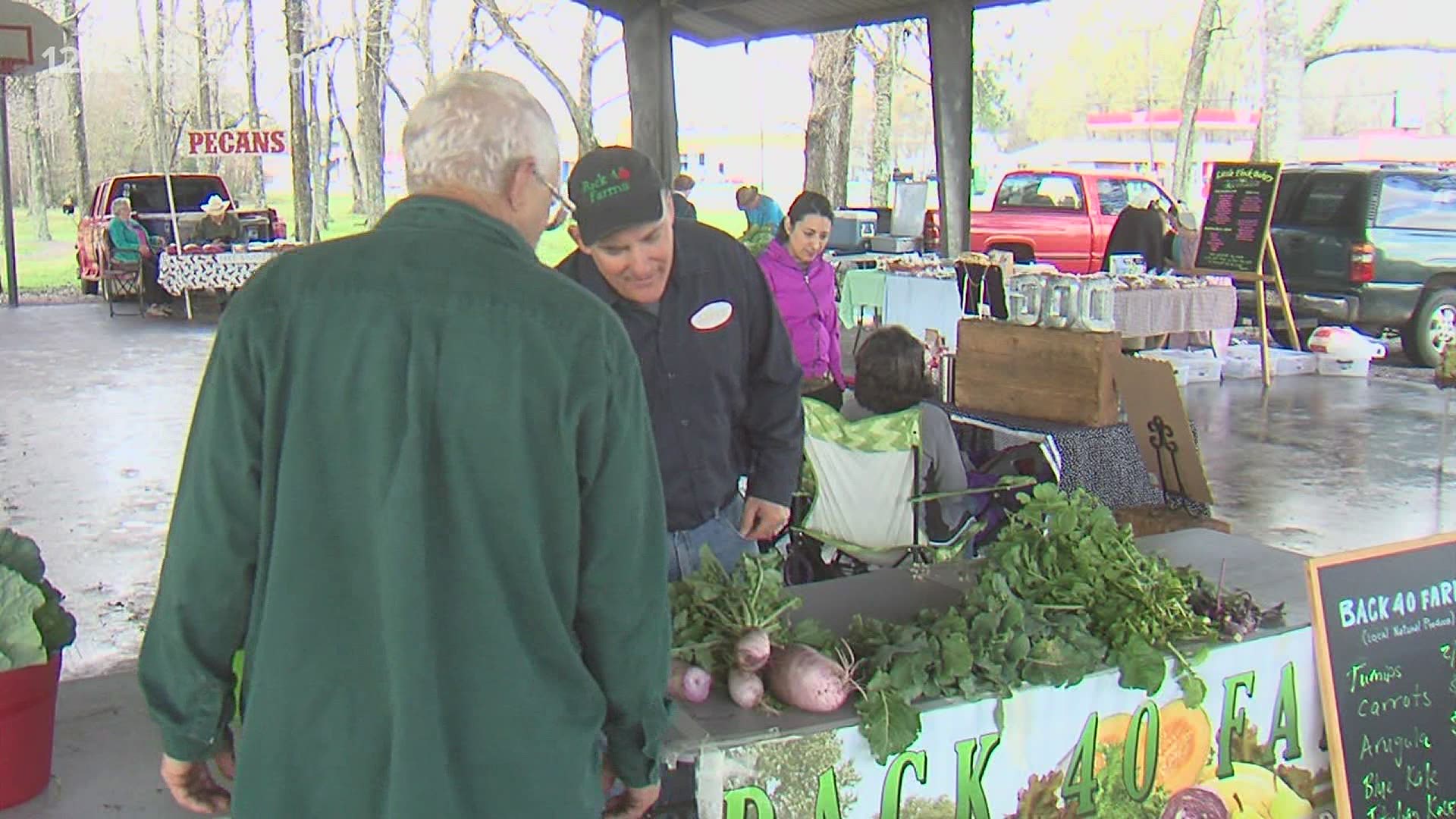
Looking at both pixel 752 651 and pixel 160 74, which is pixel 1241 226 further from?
pixel 160 74

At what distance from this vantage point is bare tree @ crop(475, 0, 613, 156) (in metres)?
24.6

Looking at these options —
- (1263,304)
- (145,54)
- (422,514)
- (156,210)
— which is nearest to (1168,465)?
(422,514)

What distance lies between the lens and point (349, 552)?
1.41m

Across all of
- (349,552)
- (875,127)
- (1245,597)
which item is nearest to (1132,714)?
(1245,597)

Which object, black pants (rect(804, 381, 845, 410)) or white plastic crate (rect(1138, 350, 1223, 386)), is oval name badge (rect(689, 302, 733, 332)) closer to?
black pants (rect(804, 381, 845, 410))

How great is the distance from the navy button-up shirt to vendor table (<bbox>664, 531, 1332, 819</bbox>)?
1.05 ft

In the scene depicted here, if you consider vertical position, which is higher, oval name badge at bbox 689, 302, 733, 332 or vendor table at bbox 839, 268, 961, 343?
oval name badge at bbox 689, 302, 733, 332

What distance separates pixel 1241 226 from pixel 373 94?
23971 mm

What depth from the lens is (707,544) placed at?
2.62 m

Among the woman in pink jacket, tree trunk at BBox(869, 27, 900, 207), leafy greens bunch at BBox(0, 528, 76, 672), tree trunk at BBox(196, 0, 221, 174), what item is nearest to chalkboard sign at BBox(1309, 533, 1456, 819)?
leafy greens bunch at BBox(0, 528, 76, 672)

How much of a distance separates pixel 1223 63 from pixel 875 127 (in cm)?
2511

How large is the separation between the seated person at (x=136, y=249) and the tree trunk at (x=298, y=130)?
3217 millimetres

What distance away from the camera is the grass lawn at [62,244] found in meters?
19.5

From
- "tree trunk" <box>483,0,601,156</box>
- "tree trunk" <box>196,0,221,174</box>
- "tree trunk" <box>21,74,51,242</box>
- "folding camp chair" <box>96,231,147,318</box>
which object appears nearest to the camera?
"folding camp chair" <box>96,231,147,318</box>
